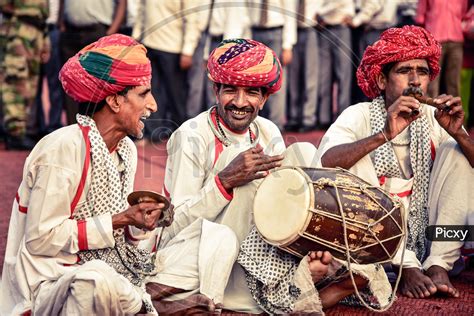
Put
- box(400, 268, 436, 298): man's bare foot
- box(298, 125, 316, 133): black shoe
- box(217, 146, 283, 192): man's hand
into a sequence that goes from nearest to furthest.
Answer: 1. box(217, 146, 283, 192): man's hand
2. box(400, 268, 436, 298): man's bare foot
3. box(298, 125, 316, 133): black shoe

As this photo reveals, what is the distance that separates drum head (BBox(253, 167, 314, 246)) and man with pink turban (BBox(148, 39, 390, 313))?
0.46 ft

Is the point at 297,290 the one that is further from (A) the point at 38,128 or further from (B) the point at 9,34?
(A) the point at 38,128

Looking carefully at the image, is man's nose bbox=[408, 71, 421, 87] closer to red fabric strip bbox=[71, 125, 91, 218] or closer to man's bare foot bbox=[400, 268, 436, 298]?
man's bare foot bbox=[400, 268, 436, 298]

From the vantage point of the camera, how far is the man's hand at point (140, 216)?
157 inches

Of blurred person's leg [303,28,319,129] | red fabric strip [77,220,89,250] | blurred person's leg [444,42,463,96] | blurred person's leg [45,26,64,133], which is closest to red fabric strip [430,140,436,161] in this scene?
red fabric strip [77,220,89,250]

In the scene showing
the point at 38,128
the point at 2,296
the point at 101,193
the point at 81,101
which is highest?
the point at 81,101

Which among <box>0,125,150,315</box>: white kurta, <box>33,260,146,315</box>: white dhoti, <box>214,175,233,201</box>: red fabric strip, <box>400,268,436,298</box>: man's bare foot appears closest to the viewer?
<box>33,260,146,315</box>: white dhoti

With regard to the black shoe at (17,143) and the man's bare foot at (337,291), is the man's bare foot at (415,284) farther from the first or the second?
the black shoe at (17,143)

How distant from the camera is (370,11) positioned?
34.4 feet

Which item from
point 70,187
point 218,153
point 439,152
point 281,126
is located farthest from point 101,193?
point 281,126

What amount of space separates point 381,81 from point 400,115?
1.67 feet

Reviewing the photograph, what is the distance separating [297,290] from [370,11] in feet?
21.3

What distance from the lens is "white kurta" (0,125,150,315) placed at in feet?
12.8

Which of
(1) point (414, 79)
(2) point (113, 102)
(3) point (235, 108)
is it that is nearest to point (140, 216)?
(2) point (113, 102)
